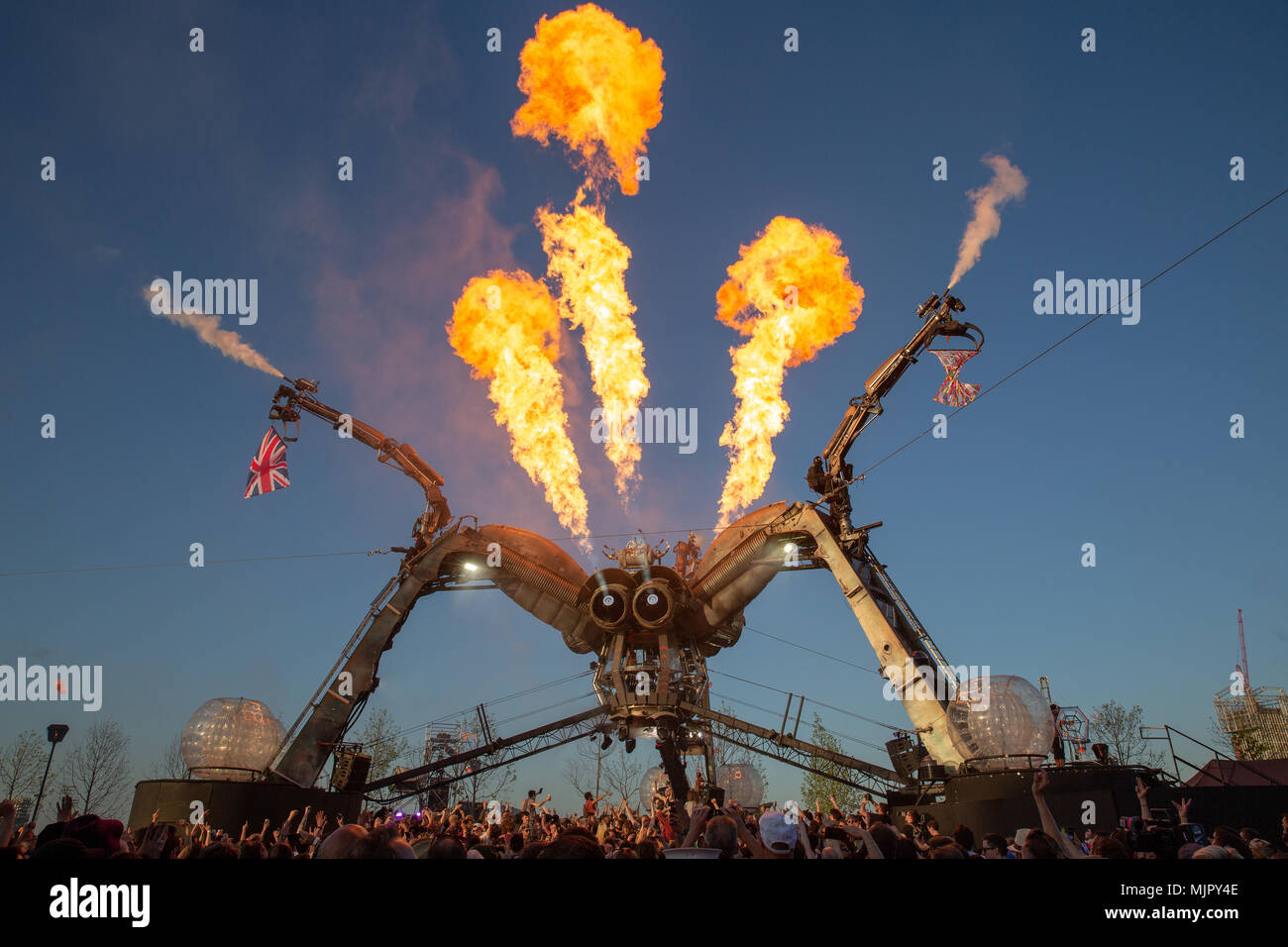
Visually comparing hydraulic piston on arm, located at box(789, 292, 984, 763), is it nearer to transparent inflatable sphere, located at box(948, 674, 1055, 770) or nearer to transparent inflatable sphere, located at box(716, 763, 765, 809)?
transparent inflatable sphere, located at box(948, 674, 1055, 770)

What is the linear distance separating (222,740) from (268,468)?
32.2ft

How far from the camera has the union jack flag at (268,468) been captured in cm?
2566

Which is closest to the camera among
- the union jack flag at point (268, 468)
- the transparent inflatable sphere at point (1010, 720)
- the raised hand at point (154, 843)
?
the raised hand at point (154, 843)

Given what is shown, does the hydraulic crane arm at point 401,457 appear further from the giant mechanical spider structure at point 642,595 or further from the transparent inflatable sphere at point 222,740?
the transparent inflatable sphere at point 222,740

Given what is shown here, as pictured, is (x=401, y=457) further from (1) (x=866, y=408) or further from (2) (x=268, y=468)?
(1) (x=866, y=408)

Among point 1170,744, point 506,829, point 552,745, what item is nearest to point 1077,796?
point 1170,744

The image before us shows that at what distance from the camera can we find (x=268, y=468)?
26078 mm

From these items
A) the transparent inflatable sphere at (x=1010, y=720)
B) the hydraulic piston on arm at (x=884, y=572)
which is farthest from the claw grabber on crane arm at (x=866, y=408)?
the transparent inflatable sphere at (x=1010, y=720)

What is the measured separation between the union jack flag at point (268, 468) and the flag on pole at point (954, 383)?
2346cm

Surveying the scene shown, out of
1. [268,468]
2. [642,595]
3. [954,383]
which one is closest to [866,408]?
[954,383]
